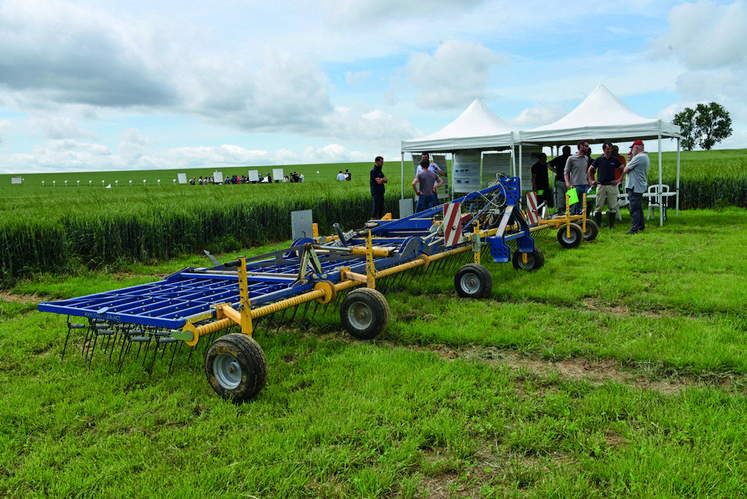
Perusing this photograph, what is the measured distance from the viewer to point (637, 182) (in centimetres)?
1127

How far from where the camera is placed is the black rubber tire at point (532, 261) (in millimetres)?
7828

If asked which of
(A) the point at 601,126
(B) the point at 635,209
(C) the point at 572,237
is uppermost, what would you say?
(A) the point at 601,126

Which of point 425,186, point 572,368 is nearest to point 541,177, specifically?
point 425,186

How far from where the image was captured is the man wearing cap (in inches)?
439

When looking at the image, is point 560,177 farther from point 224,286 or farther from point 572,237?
point 224,286

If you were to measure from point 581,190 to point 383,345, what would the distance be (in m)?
8.84

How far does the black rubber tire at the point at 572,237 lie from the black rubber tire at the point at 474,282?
4007 mm

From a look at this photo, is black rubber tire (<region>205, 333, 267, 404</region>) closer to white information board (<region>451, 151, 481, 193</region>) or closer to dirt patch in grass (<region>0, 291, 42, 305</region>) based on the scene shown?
dirt patch in grass (<region>0, 291, 42, 305</region>)

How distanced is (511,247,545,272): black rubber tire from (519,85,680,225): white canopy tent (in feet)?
19.8

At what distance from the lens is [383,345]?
4863mm

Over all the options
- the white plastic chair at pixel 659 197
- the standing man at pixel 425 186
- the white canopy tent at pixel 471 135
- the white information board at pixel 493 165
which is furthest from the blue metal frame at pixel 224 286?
the white information board at pixel 493 165

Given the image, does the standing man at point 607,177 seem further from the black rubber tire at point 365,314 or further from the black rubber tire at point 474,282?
the black rubber tire at point 365,314

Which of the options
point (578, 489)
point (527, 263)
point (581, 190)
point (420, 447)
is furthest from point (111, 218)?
point (581, 190)

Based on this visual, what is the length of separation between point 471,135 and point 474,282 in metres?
8.49
